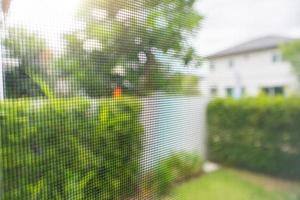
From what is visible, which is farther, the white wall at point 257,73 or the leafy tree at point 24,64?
the white wall at point 257,73

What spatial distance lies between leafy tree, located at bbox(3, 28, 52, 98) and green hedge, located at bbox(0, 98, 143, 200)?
0.04 meters

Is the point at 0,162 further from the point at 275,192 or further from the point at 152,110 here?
the point at 275,192

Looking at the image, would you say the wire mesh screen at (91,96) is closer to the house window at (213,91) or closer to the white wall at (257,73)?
the house window at (213,91)

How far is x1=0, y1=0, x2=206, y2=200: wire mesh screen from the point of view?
0.65 meters

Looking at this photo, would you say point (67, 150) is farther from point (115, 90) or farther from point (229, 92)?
point (229, 92)

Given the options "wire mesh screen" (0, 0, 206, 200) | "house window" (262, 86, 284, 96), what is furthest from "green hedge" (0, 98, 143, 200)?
"house window" (262, 86, 284, 96)

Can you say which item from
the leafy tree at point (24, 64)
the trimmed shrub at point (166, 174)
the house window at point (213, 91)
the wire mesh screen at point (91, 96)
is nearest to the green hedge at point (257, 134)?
the house window at point (213, 91)

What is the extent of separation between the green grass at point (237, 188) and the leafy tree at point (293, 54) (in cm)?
97

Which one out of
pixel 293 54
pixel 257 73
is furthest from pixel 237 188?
pixel 293 54

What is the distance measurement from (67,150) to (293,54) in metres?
2.06

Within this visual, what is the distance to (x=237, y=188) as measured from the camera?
1.86 meters

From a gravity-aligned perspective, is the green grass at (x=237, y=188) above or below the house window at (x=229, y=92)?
below

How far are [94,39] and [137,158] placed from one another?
49 centimetres

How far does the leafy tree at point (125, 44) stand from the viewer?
0.79m
